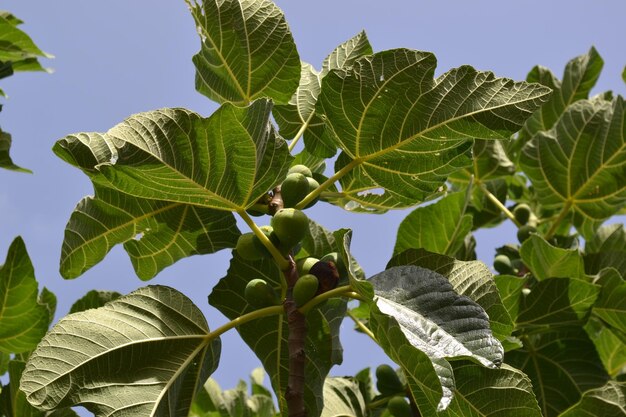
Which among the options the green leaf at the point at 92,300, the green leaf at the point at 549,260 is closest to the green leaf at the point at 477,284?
the green leaf at the point at 549,260

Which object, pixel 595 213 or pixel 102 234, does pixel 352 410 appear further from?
pixel 595 213

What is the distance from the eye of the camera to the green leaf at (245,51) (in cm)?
164

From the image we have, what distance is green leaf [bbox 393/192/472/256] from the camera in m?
1.97

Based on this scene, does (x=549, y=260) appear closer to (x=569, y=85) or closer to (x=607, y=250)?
(x=607, y=250)

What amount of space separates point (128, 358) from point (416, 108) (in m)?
0.68

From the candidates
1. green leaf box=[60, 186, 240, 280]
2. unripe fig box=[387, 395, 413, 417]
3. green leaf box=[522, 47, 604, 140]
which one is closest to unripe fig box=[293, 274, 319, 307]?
green leaf box=[60, 186, 240, 280]

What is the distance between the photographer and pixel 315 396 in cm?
156

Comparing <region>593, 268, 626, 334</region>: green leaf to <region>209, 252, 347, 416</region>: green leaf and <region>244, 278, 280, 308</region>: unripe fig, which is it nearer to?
<region>209, 252, 347, 416</region>: green leaf

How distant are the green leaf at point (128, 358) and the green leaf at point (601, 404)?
0.81 meters

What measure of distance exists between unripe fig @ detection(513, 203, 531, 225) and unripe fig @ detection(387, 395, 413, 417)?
1.09 meters

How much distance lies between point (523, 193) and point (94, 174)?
1990mm

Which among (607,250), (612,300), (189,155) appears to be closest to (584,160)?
(607,250)

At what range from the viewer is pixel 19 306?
1902mm

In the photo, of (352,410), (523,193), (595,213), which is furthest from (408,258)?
(523,193)
